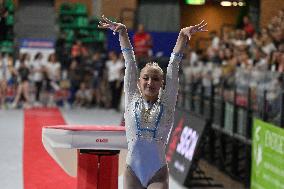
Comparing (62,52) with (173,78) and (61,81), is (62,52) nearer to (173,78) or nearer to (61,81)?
(61,81)

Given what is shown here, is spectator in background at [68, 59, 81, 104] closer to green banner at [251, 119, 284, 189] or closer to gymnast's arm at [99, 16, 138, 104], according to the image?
green banner at [251, 119, 284, 189]

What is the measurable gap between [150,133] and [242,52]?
11.3m

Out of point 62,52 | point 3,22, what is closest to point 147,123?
point 62,52

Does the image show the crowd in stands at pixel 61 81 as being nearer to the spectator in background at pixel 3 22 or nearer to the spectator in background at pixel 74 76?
the spectator in background at pixel 74 76

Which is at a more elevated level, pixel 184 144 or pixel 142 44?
pixel 142 44

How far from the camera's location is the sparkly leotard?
462 cm

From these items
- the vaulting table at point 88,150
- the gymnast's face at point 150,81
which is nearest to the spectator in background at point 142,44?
the vaulting table at point 88,150

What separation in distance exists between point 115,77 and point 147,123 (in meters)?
15.2

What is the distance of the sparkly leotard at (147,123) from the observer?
4.62 metres

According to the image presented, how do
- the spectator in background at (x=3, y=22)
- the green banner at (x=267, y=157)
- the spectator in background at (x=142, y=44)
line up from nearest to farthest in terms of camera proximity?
the green banner at (x=267, y=157)
the spectator in background at (x=142, y=44)
the spectator in background at (x=3, y=22)

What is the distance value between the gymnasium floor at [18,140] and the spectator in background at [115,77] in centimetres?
51

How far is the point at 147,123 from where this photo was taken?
4676 mm

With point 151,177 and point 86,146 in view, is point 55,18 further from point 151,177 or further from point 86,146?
point 151,177

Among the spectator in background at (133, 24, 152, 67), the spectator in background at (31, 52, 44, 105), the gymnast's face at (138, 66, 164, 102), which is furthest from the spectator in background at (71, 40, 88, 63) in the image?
the gymnast's face at (138, 66, 164, 102)
